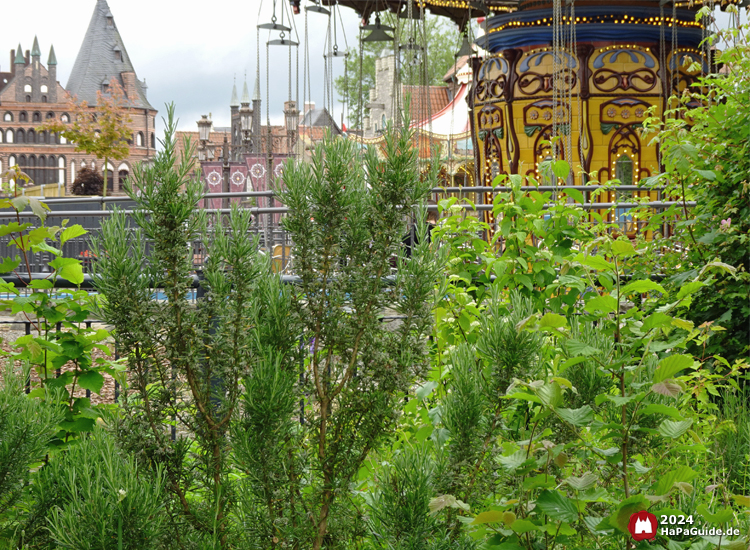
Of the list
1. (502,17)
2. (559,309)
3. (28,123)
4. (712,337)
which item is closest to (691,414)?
(559,309)

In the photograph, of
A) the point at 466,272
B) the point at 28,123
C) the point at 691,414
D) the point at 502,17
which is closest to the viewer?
the point at 691,414

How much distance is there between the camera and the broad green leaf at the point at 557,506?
2.08 m

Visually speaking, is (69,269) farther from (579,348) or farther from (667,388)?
(667,388)

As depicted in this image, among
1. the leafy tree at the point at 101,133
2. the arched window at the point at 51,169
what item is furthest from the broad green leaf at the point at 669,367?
the arched window at the point at 51,169

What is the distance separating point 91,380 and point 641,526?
234cm

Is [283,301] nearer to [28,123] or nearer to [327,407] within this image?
[327,407]

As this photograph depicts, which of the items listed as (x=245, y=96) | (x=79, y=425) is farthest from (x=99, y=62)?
(x=79, y=425)

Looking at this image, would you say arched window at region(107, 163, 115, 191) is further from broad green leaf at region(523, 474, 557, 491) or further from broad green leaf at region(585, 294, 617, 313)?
broad green leaf at region(523, 474, 557, 491)

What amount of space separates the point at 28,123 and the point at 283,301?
81.0m

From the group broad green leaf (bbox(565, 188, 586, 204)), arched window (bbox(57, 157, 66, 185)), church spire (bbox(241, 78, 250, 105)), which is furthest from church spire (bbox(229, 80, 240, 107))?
broad green leaf (bbox(565, 188, 586, 204))

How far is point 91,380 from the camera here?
10.9 feet

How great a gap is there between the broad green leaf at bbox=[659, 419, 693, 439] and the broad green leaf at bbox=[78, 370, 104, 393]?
226 centimetres

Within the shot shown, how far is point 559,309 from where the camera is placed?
150 inches

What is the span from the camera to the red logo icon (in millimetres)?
2014
